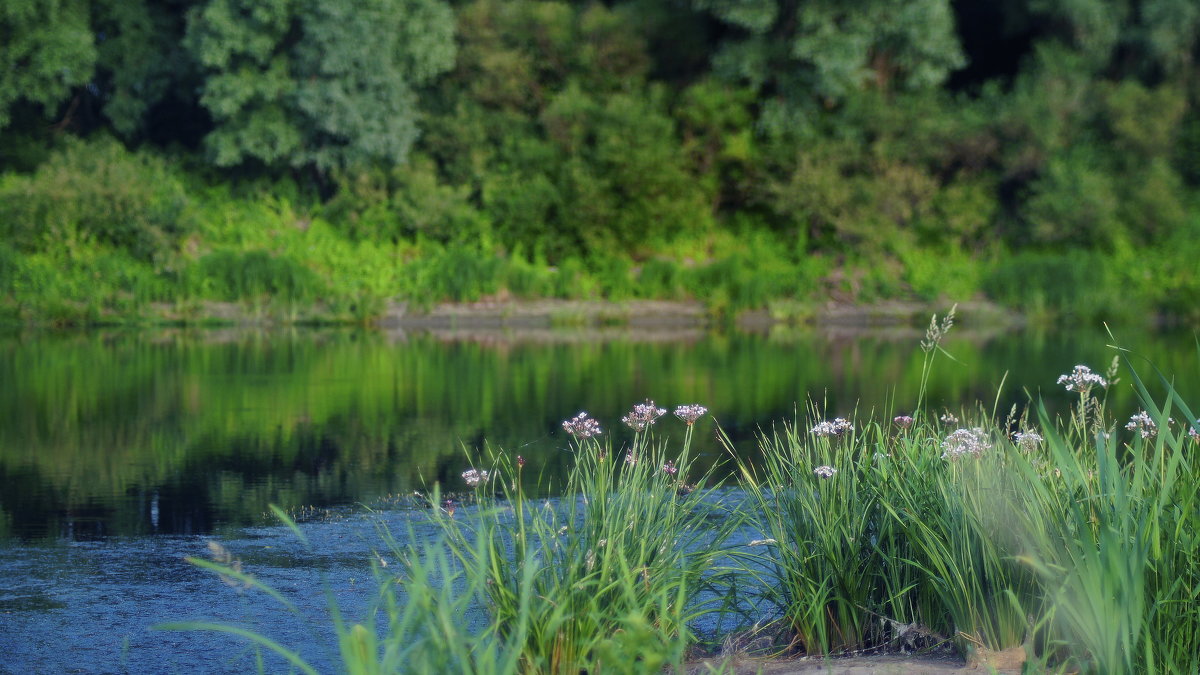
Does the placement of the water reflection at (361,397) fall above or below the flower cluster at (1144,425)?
below

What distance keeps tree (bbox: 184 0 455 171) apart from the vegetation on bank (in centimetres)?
2226

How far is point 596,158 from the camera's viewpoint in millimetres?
28297

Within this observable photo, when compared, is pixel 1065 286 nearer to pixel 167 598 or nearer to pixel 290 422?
pixel 290 422

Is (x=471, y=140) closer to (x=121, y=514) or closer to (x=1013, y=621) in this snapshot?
(x=121, y=514)

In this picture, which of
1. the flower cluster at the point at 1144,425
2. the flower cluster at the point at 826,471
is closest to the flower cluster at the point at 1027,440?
the flower cluster at the point at 1144,425

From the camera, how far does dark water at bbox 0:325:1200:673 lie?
20.5ft

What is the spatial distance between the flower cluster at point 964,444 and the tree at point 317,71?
75.1 feet

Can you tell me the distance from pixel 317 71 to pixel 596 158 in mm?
5943

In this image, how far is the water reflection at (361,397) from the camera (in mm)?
9148

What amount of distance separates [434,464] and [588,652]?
5.43 metres

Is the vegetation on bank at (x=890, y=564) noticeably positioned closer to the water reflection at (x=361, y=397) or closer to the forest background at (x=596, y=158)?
the water reflection at (x=361, y=397)

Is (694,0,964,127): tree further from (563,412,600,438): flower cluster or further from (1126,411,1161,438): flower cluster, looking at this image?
(563,412,600,438): flower cluster

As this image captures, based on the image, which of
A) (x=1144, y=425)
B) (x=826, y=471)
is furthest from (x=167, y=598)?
(x=1144, y=425)

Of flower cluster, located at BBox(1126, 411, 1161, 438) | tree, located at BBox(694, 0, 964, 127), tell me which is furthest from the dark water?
tree, located at BBox(694, 0, 964, 127)
